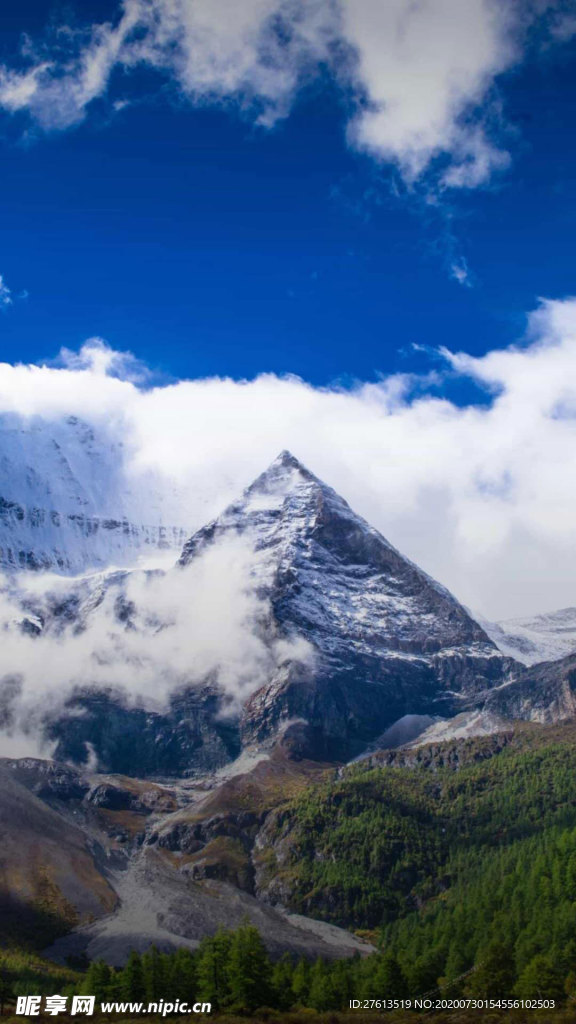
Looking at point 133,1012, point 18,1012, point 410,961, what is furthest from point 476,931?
point 18,1012

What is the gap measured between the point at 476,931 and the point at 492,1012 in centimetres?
5330

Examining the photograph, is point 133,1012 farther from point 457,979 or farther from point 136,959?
point 457,979

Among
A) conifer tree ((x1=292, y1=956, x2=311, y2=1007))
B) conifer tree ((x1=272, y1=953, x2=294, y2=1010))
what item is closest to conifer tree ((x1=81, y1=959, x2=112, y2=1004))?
conifer tree ((x1=272, y1=953, x2=294, y2=1010))

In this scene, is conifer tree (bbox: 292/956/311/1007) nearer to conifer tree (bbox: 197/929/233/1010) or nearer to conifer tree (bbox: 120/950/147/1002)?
conifer tree (bbox: 197/929/233/1010)

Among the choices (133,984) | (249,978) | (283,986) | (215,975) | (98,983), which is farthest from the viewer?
(98,983)

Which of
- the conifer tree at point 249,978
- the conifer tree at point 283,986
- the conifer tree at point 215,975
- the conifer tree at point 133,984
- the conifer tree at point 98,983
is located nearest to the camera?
the conifer tree at point 249,978

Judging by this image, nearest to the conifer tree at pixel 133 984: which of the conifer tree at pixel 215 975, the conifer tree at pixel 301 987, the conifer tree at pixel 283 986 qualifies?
the conifer tree at pixel 215 975

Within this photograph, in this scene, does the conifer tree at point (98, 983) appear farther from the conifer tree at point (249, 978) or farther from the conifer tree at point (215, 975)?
the conifer tree at point (249, 978)

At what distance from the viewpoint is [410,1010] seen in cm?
15588

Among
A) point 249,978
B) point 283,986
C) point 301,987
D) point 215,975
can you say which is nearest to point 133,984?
point 215,975

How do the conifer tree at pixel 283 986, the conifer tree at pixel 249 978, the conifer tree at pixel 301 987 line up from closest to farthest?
the conifer tree at pixel 249 978 → the conifer tree at pixel 283 986 → the conifer tree at pixel 301 987

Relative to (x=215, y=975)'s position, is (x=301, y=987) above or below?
below

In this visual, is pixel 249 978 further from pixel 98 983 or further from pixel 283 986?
pixel 98 983

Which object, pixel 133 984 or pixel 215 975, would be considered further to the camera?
pixel 133 984
